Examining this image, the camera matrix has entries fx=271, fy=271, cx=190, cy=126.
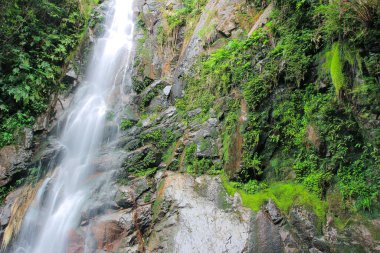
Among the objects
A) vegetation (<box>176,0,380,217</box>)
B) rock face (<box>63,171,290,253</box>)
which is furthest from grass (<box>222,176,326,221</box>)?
rock face (<box>63,171,290,253</box>)

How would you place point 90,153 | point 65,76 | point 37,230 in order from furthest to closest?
point 65,76
point 90,153
point 37,230

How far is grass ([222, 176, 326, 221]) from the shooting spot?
4859mm

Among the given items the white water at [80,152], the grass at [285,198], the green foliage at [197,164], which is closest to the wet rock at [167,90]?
the white water at [80,152]

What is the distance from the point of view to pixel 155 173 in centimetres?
749

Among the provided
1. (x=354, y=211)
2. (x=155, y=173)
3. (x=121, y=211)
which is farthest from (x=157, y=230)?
(x=354, y=211)

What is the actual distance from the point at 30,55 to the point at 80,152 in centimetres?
505

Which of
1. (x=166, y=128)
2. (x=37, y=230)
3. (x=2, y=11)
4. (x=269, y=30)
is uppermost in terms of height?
(x=2, y=11)

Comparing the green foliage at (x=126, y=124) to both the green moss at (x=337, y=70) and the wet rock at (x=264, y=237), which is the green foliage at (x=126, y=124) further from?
the green moss at (x=337, y=70)

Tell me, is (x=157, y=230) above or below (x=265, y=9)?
below

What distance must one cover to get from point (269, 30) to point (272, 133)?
273 centimetres

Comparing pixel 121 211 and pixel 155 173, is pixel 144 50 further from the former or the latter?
pixel 121 211

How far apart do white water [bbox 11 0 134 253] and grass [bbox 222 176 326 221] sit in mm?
4192

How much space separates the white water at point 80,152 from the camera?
7.16 m

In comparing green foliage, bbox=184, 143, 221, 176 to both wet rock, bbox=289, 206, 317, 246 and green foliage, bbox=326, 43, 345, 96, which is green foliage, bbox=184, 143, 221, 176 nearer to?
wet rock, bbox=289, 206, 317, 246
